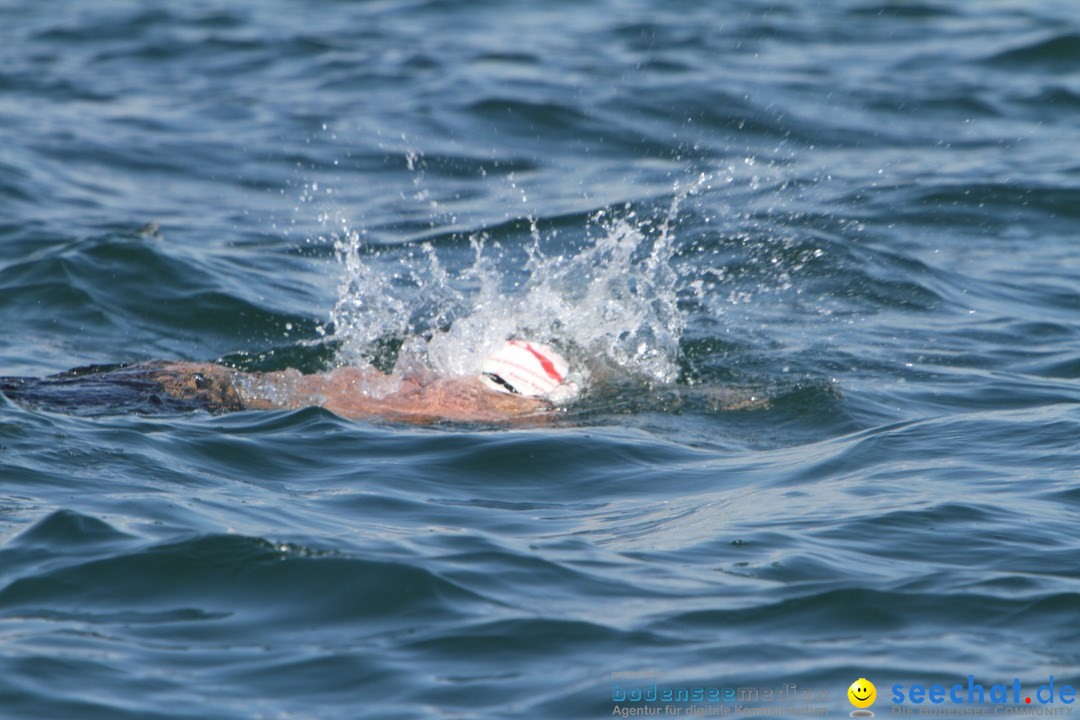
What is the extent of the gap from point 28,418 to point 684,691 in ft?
12.8

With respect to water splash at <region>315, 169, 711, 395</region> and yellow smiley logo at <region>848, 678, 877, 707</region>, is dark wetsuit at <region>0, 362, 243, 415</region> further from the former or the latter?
yellow smiley logo at <region>848, 678, 877, 707</region>

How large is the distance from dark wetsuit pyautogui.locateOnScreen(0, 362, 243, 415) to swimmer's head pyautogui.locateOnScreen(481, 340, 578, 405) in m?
1.45

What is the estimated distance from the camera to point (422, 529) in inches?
238

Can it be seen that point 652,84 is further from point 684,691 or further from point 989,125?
point 684,691

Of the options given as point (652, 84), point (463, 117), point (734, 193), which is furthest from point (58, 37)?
point (734, 193)

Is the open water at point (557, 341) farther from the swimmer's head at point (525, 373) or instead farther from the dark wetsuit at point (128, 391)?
the swimmer's head at point (525, 373)

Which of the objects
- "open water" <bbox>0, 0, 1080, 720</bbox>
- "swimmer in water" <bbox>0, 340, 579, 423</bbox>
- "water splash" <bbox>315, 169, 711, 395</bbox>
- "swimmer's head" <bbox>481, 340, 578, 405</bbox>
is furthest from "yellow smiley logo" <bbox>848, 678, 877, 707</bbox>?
"water splash" <bbox>315, 169, 711, 395</bbox>

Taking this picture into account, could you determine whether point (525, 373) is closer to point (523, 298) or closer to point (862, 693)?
point (523, 298)

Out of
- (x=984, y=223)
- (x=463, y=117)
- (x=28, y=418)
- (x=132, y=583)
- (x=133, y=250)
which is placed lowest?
(x=132, y=583)

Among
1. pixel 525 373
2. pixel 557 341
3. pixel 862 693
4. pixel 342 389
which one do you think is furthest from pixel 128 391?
pixel 862 693

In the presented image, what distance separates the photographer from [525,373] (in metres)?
8.20

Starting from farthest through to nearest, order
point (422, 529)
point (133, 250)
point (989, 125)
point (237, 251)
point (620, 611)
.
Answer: point (989, 125)
point (237, 251)
point (133, 250)
point (422, 529)
point (620, 611)

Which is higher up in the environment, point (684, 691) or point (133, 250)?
point (133, 250)

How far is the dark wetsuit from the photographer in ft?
24.4
